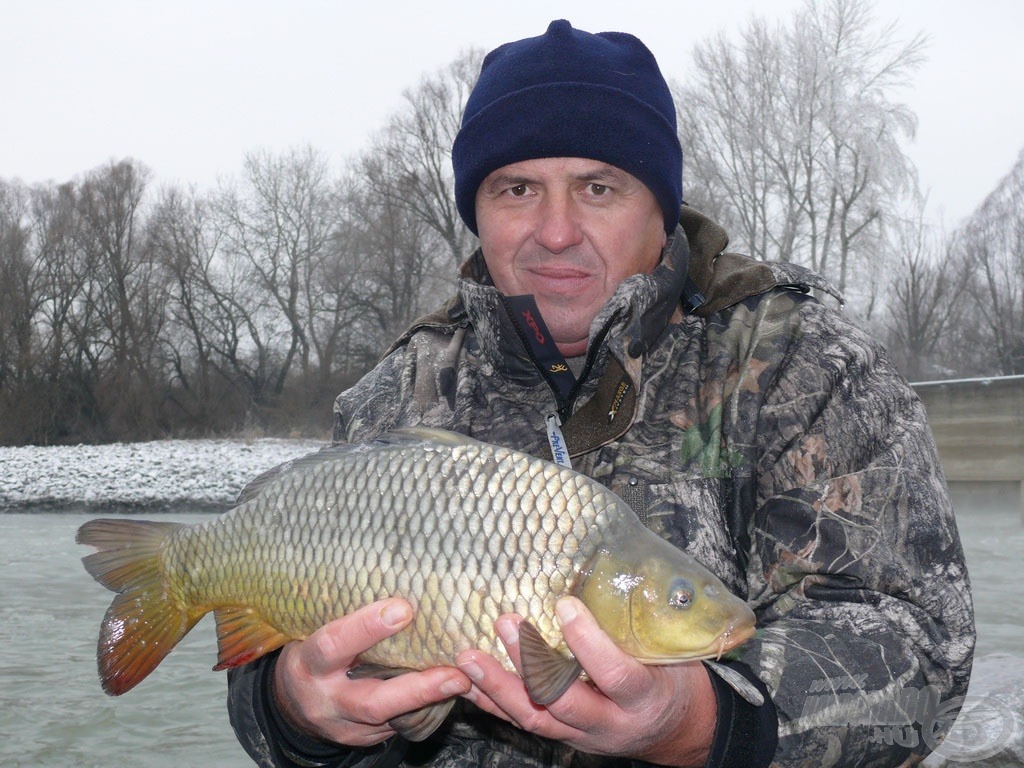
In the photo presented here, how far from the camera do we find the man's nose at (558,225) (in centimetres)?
224

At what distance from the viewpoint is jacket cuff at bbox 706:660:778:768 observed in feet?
5.61

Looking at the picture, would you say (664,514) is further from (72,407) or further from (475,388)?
(72,407)

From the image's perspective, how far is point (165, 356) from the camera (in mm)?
31922

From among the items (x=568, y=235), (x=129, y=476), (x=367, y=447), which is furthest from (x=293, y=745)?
(x=129, y=476)

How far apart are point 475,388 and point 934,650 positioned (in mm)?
1112

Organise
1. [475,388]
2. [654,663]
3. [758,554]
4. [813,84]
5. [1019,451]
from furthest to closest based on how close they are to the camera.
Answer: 1. [813,84]
2. [1019,451]
3. [475,388]
4. [758,554]
5. [654,663]

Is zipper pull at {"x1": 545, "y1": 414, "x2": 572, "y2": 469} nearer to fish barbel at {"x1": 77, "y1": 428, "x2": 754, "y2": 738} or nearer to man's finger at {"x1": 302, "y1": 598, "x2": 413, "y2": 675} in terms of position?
fish barbel at {"x1": 77, "y1": 428, "x2": 754, "y2": 738}

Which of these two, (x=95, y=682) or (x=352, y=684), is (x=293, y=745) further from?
(x=95, y=682)

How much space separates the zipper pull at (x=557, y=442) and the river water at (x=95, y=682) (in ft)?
11.6

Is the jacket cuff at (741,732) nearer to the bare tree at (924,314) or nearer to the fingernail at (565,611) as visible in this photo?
the fingernail at (565,611)

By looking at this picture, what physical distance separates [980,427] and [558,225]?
9001mm

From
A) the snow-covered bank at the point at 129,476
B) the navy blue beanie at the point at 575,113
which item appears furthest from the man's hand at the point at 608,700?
the snow-covered bank at the point at 129,476

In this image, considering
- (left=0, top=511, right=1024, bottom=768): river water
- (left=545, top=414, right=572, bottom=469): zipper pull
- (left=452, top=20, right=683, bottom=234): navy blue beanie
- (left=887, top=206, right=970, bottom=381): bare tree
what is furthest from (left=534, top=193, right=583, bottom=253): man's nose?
(left=887, top=206, right=970, bottom=381): bare tree

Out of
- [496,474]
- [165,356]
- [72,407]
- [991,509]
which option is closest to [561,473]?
[496,474]
